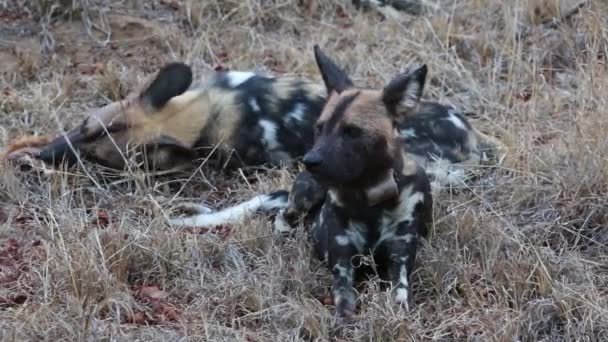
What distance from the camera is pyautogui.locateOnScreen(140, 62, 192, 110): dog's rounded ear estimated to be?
417 centimetres

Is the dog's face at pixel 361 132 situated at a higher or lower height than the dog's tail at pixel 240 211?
higher

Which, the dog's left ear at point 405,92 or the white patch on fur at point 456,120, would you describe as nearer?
the dog's left ear at point 405,92

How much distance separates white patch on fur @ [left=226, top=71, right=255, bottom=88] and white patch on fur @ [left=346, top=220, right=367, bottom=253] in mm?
1290

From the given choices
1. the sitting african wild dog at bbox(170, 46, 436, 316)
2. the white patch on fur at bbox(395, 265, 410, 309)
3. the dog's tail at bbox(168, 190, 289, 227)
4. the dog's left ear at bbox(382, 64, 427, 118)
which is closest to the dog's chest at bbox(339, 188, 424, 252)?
the sitting african wild dog at bbox(170, 46, 436, 316)

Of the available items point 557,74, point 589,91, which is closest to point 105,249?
point 589,91

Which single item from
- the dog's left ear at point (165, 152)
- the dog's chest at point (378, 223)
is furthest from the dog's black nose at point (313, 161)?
the dog's left ear at point (165, 152)

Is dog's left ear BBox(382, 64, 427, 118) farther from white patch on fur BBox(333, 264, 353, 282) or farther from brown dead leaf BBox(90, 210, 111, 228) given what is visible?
brown dead leaf BBox(90, 210, 111, 228)

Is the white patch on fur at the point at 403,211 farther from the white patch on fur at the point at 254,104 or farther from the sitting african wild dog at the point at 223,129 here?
the white patch on fur at the point at 254,104

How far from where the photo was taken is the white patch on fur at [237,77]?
4.39 metres

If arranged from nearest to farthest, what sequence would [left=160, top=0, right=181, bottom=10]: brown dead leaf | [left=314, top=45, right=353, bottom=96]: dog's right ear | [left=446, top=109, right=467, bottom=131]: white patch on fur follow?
[left=314, top=45, right=353, bottom=96]: dog's right ear, [left=446, top=109, right=467, bottom=131]: white patch on fur, [left=160, top=0, right=181, bottom=10]: brown dead leaf

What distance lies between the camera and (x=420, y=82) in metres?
3.16

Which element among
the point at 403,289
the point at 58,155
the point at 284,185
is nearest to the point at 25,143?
the point at 58,155

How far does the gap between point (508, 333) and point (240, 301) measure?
70 cm

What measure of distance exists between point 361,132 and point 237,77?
1420 millimetres
